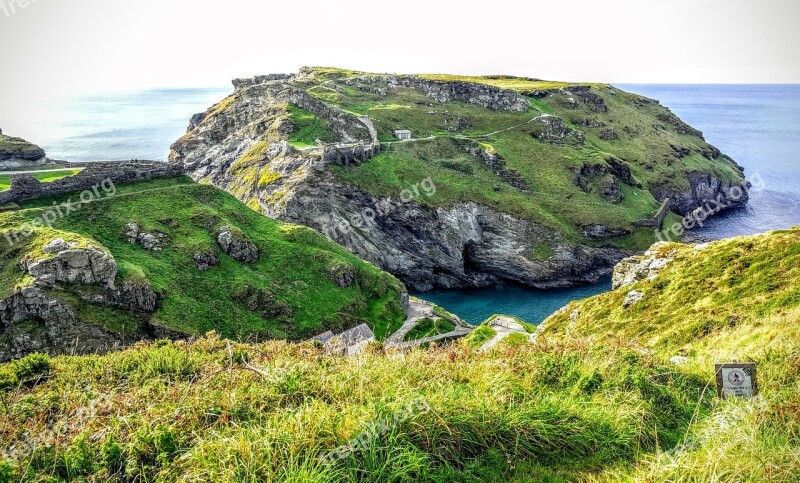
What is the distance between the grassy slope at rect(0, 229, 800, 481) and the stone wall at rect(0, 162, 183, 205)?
39.9 m

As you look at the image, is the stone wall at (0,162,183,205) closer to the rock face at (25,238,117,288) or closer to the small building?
the rock face at (25,238,117,288)

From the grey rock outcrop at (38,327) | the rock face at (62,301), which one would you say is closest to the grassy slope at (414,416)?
the grey rock outcrop at (38,327)

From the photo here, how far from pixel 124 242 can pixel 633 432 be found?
158ft

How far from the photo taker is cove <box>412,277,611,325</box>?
2995 inches

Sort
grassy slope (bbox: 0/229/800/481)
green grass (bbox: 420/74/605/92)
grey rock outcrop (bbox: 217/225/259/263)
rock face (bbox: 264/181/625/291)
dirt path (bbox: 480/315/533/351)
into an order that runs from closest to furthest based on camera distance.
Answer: grassy slope (bbox: 0/229/800/481) → dirt path (bbox: 480/315/533/351) → grey rock outcrop (bbox: 217/225/259/263) → rock face (bbox: 264/181/625/291) → green grass (bbox: 420/74/605/92)

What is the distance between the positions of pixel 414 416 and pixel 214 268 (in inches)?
1721

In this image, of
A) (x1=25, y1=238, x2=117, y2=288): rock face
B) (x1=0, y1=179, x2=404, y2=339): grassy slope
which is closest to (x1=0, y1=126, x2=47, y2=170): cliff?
(x1=0, y1=179, x2=404, y2=339): grassy slope

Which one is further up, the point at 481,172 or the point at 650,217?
the point at 481,172

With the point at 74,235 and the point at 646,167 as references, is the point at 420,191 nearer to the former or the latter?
the point at 74,235

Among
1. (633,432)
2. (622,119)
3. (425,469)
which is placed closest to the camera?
(425,469)

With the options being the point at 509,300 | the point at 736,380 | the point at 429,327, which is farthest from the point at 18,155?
the point at 736,380

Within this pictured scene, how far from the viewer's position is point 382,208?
84.7 m

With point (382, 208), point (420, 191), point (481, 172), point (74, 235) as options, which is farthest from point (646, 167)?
point (74, 235)

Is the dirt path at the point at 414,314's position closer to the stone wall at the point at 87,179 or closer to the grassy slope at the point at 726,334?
the grassy slope at the point at 726,334
